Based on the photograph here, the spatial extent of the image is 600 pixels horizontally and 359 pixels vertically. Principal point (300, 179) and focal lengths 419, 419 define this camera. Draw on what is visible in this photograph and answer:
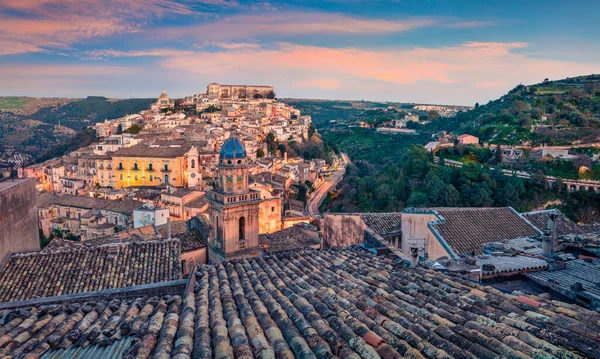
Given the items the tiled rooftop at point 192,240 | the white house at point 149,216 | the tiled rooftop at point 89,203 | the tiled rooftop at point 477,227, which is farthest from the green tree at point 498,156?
the tiled rooftop at point 89,203

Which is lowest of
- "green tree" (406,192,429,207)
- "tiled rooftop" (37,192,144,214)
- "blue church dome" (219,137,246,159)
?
"tiled rooftop" (37,192,144,214)

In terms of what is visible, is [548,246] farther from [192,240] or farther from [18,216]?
[192,240]

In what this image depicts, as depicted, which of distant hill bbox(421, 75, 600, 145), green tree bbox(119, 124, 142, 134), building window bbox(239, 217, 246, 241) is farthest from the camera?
green tree bbox(119, 124, 142, 134)

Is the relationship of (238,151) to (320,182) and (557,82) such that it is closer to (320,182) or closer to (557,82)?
(320,182)

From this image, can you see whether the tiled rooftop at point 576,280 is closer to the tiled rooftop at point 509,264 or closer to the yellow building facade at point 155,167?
Result: the tiled rooftop at point 509,264

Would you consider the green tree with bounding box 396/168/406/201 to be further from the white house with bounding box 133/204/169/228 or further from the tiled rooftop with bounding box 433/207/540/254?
the white house with bounding box 133/204/169/228

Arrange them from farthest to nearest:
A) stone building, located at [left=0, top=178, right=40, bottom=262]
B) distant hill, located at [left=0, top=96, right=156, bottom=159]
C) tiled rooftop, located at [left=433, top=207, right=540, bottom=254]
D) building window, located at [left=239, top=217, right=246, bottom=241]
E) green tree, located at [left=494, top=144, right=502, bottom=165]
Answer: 1. distant hill, located at [left=0, top=96, right=156, bottom=159]
2. green tree, located at [left=494, top=144, right=502, bottom=165]
3. building window, located at [left=239, top=217, right=246, bottom=241]
4. tiled rooftop, located at [left=433, top=207, right=540, bottom=254]
5. stone building, located at [left=0, top=178, right=40, bottom=262]

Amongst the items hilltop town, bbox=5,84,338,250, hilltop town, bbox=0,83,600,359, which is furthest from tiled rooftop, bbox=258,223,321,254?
hilltop town, bbox=5,84,338,250
